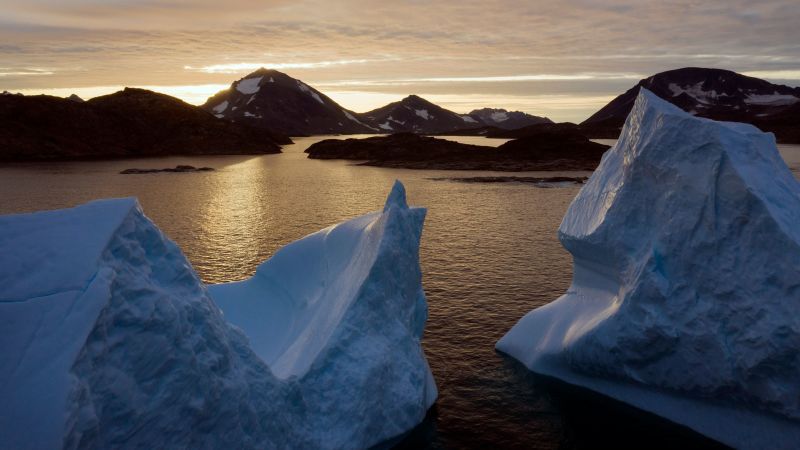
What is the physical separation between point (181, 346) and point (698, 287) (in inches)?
398

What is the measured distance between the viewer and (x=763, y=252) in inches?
471

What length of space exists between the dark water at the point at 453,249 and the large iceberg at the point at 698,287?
2.94 ft

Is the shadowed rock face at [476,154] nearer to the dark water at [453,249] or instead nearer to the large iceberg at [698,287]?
the dark water at [453,249]

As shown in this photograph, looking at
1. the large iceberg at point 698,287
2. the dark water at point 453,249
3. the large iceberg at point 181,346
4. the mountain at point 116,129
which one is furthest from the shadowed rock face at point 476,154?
the large iceberg at point 181,346

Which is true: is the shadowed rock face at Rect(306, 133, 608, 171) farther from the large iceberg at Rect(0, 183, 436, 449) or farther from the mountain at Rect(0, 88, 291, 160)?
the large iceberg at Rect(0, 183, 436, 449)

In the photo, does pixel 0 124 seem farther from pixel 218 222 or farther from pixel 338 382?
pixel 338 382

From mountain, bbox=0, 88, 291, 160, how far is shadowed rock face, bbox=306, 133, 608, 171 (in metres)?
24.9

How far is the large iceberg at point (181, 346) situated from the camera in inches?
259

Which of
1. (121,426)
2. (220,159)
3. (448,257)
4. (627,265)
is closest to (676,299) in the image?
(627,265)

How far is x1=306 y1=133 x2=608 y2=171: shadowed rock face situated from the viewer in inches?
3292

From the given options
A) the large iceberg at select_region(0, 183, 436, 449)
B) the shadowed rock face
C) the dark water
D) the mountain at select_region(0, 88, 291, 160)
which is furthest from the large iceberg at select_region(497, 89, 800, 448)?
the mountain at select_region(0, 88, 291, 160)

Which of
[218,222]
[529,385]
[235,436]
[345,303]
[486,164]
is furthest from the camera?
[486,164]

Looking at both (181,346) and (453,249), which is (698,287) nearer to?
(181,346)

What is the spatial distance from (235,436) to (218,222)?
33.2 meters
